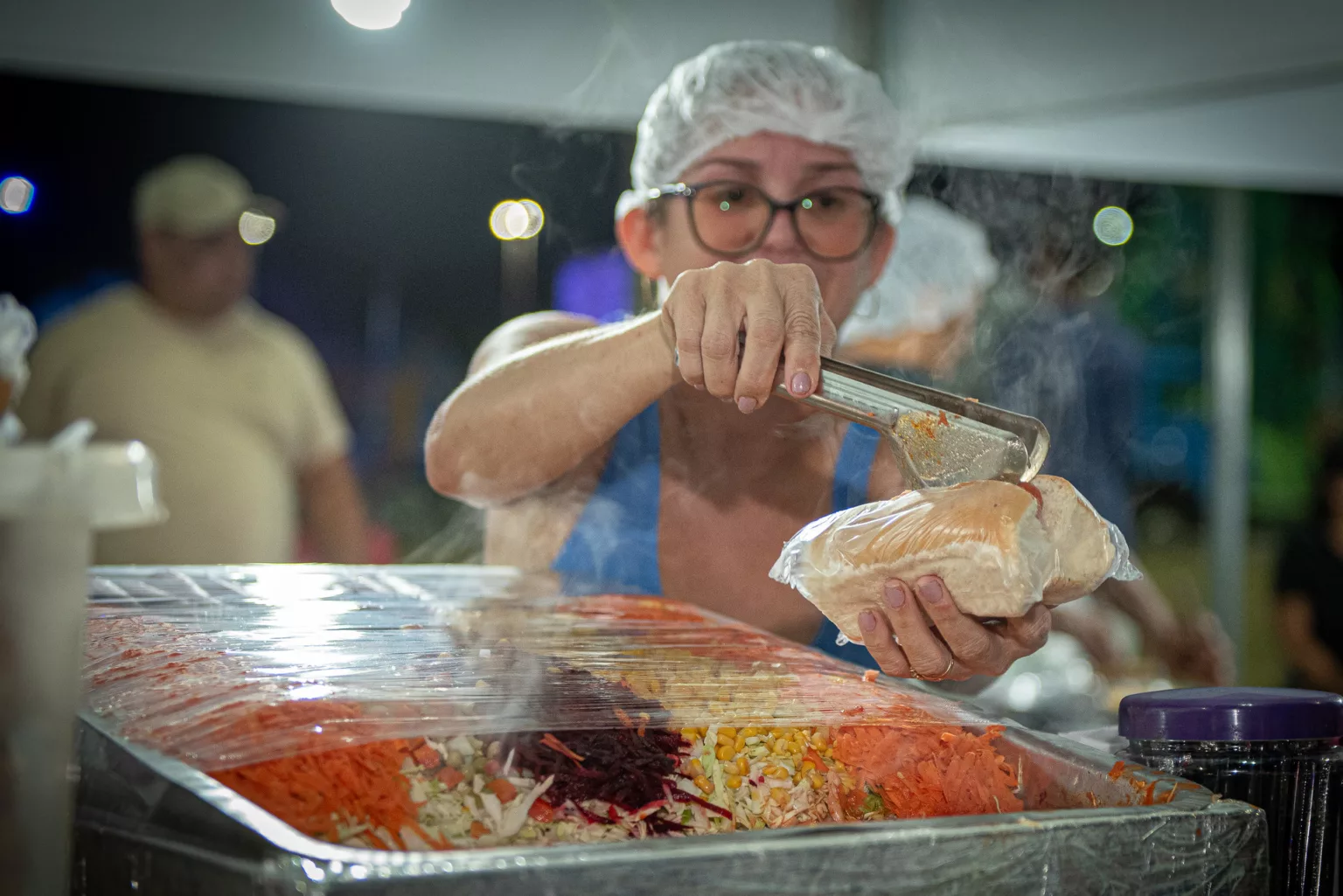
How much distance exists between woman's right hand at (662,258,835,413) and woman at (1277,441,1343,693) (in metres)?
3.65

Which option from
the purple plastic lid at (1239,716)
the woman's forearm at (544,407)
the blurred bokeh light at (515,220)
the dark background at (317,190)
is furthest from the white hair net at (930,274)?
the purple plastic lid at (1239,716)

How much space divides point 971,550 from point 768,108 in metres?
0.82

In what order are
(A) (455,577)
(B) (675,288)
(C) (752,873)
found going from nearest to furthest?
1. (C) (752,873)
2. (B) (675,288)
3. (A) (455,577)

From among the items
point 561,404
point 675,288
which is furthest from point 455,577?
point 675,288

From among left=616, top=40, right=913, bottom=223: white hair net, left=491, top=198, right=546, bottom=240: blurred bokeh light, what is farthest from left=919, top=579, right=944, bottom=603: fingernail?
left=491, top=198, right=546, bottom=240: blurred bokeh light

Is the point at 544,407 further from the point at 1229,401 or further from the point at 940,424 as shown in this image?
the point at 1229,401

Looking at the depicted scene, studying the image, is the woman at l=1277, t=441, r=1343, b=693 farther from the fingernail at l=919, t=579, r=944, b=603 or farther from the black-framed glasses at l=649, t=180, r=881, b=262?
the fingernail at l=919, t=579, r=944, b=603

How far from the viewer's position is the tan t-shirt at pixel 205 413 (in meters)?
2.89

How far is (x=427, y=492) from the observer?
337cm

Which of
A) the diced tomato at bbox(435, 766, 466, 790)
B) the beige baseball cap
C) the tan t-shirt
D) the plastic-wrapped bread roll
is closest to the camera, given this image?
the diced tomato at bbox(435, 766, 466, 790)

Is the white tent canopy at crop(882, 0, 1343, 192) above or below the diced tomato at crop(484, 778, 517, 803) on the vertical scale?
above

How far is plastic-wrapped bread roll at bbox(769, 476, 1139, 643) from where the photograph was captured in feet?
3.10

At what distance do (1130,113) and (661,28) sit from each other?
160 cm

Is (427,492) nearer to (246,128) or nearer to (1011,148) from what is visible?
(246,128)
